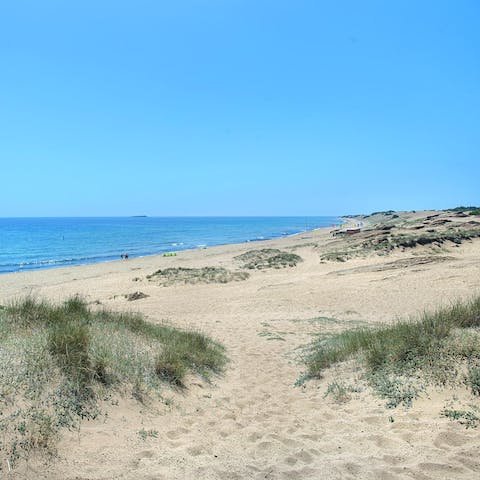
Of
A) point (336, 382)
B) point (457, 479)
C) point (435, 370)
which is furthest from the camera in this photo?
point (336, 382)

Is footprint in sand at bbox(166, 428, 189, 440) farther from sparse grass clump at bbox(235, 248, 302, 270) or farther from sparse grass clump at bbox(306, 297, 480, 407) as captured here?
sparse grass clump at bbox(235, 248, 302, 270)

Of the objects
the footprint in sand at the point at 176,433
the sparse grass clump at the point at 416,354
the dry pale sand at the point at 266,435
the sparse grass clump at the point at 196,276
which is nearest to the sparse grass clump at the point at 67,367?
the dry pale sand at the point at 266,435

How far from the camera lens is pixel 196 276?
24094mm

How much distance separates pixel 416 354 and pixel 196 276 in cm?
1862

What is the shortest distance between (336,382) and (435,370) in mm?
1502

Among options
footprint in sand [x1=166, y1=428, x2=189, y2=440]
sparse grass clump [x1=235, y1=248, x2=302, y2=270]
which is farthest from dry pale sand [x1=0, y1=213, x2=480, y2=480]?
sparse grass clump [x1=235, y1=248, x2=302, y2=270]

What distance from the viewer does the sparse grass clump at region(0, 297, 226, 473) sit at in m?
4.33

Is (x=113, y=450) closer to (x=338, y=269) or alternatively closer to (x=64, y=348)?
(x=64, y=348)

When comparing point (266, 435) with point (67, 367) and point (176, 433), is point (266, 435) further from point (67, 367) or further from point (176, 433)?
point (67, 367)

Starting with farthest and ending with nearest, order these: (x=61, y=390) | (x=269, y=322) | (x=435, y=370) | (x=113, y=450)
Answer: (x=269, y=322), (x=435, y=370), (x=61, y=390), (x=113, y=450)

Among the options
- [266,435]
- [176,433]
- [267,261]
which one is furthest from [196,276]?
[266,435]

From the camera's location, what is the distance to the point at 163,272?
25641 mm

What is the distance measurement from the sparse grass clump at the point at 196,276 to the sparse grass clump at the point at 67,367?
15146mm

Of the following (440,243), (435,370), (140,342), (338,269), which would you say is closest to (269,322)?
(140,342)
